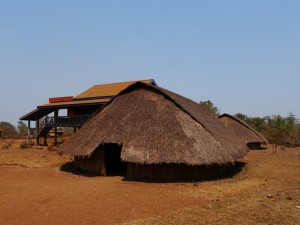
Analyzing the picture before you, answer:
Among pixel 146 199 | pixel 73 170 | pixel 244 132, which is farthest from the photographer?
pixel 244 132

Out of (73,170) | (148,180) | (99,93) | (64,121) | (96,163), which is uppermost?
(99,93)

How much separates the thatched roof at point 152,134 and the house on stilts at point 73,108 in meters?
10.2

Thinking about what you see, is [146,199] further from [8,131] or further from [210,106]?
[8,131]

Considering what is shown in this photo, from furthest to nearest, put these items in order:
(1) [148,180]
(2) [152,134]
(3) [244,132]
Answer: (3) [244,132], (2) [152,134], (1) [148,180]

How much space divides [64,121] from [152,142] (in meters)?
17.3

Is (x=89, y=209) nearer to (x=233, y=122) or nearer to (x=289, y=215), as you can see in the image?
(x=289, y=215)

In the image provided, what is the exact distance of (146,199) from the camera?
10.5 meters

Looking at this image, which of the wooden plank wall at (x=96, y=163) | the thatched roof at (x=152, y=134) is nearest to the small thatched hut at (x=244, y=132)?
the thatched roof at (x=152, y=134)

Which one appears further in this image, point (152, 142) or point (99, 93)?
point (99, 93)

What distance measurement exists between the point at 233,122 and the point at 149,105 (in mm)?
17619

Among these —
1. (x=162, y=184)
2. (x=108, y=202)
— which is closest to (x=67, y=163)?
(x=162, y=184)

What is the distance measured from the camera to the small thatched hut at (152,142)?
1320cm

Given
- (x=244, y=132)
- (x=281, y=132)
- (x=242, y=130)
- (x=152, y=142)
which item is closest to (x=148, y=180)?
(x=152, y=142)

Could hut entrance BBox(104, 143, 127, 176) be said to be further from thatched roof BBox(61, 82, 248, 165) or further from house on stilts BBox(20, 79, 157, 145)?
house on stilts BBox(20, 79, 157, 145)
